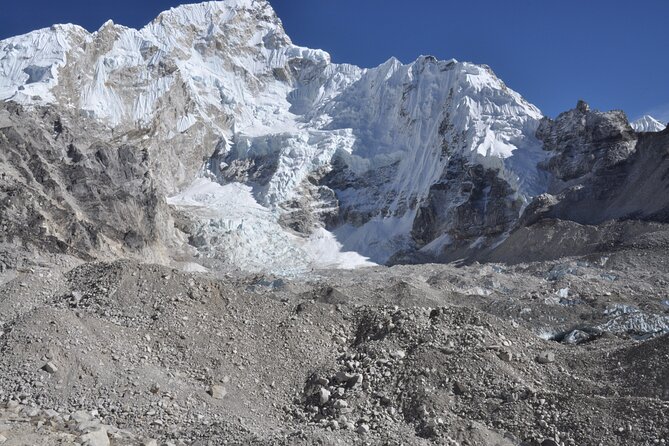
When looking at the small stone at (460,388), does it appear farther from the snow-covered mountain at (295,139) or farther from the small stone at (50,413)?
the snow-covered mountain at (295,139)

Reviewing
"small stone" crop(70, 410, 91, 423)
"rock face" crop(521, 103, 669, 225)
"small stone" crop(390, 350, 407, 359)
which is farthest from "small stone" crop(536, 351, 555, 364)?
"rock face" crop(521, 103, 669, 225)

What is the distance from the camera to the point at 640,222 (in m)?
48.0

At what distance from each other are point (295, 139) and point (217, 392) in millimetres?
89636

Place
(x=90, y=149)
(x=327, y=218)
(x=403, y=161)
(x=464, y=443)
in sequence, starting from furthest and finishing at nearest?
(x=403, y=161) → (x=327, y=218) → (x=90, y=149) → (x=464, y=443)

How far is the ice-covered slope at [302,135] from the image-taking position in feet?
258

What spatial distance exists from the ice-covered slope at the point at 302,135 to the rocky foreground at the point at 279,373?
5403cm

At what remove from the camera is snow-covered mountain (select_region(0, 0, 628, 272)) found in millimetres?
77062

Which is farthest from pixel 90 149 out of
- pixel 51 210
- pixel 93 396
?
pixel 93 396

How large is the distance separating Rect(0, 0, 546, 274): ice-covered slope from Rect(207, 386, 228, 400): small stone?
2240 inches

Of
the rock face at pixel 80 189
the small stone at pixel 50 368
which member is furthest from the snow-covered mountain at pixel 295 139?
the small stone at pixel 50 368

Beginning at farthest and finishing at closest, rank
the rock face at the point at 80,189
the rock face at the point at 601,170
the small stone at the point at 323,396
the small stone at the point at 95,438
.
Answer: the rock face at the point at 601,170
the rock face at the point at 80,189
the small stone at the point at 323,396
the small stone at the point at 95,438

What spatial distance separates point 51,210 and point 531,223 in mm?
43463

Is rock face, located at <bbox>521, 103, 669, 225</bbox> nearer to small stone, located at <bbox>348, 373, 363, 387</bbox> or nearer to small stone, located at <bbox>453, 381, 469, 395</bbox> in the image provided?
small stone, located at <bbox>453, 381, 469, 395</bbox>

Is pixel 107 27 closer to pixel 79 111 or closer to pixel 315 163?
pixel 79 111
